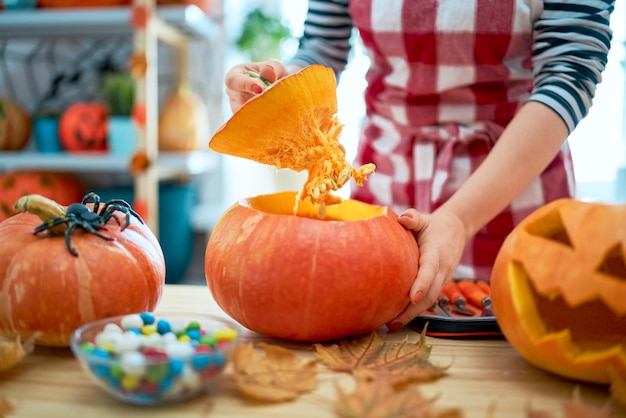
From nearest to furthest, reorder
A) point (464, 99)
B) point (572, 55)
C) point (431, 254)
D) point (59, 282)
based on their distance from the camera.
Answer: point (59, 282) → point (431, 254) → point (572, 55) → point (464, 99)

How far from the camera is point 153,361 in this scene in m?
0.46

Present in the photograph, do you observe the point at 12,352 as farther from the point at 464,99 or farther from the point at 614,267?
the point at 464,99

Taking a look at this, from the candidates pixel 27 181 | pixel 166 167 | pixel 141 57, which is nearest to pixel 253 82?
pixel 141 57

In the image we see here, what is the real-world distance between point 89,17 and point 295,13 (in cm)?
80

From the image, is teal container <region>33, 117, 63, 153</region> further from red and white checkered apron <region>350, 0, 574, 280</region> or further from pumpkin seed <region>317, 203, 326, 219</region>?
pumpkin seed <region>317, 203, 326, 219</region>

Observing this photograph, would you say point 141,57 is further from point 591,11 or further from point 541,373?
point 541,373

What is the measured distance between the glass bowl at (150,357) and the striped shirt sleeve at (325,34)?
0.67 metres

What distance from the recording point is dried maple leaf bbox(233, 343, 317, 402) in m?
0.50

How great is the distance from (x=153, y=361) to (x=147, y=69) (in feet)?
5.86

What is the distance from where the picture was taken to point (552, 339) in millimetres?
537

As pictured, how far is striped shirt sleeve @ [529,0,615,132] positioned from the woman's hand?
0.81 ft

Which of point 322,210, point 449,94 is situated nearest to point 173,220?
point 449,94

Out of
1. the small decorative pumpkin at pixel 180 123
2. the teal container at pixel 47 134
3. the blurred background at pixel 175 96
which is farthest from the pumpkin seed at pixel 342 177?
the teal container at pixel 47 134

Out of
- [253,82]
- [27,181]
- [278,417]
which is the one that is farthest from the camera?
[27,181]
